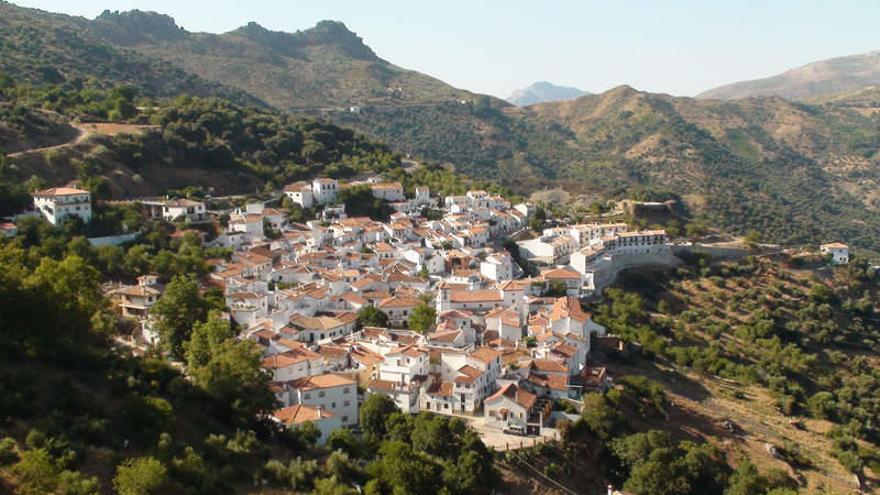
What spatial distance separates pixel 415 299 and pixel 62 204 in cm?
2046

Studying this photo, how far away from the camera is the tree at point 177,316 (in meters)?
27.8

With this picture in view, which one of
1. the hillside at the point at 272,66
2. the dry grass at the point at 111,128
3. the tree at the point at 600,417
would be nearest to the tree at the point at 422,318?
A: the tree at the point at 600,417

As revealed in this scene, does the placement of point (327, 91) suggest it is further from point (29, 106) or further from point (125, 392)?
point (125, 392)

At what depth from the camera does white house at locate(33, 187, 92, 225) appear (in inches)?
1585

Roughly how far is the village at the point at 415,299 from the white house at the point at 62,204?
3.3 inches

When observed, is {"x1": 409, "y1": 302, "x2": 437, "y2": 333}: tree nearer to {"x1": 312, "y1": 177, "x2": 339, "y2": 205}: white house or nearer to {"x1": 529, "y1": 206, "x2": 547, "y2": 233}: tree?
{"x1": 529, "y1": 206, "x2": 547, "y2": 233}: tree

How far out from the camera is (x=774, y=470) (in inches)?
1073

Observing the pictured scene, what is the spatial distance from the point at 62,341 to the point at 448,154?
101 m

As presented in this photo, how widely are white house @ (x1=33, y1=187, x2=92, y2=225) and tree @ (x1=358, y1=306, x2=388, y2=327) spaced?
17985 millimetres

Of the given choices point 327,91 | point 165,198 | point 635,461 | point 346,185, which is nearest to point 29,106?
point 165,198

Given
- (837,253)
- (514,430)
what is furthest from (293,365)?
(837,253)

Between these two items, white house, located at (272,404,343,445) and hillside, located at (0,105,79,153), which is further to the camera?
hillside, located at (0,105,79,153)

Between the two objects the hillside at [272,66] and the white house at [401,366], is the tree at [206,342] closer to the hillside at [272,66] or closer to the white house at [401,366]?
the white house at [401,366]

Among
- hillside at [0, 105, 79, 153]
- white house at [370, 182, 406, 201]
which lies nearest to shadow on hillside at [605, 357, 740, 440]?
white house at [370, 182, 406, 201]
